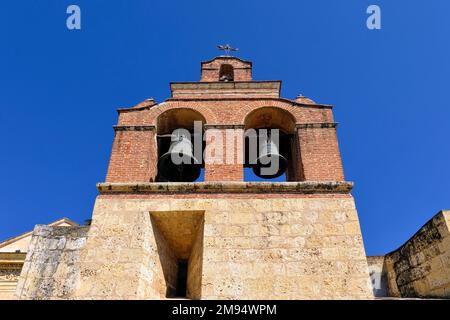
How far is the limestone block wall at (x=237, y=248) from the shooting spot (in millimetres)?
4309

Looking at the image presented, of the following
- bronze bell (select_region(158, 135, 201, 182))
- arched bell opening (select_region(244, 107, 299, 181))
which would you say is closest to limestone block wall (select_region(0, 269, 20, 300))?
bronze bell (select_region(158, 135, 201, 182))

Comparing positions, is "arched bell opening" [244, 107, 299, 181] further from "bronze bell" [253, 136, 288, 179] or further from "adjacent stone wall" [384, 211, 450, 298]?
"adjacent stone wall" [384, 211, 450, 298]

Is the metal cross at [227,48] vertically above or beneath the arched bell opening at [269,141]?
above

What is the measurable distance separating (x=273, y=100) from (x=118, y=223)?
4.11 meters

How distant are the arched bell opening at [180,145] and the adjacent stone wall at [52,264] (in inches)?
82.2

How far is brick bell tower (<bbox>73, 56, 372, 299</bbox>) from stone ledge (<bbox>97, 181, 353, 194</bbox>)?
17mm

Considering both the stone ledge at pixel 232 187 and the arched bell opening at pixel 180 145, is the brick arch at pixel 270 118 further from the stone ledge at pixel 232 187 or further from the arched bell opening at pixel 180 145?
the stone ledge at pixel 232 187

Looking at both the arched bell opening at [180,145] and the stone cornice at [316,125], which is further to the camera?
the arched bell opening at [180,145]

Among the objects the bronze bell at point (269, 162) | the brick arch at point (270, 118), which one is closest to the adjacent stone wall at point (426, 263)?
the bronze bell at point (269, 162)

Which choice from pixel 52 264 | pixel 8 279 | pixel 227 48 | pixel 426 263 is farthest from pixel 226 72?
pixel 8 279

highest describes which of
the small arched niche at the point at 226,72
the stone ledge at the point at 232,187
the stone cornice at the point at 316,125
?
the small arched niche at the point at 226,72

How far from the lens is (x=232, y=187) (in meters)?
5.30
